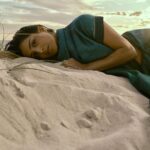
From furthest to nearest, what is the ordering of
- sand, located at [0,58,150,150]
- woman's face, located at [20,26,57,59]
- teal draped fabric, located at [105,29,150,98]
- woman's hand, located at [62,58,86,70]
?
woman's face, located at [20,26,57,59] < woman's hand, located at [62,58,86,70] < teal draped fabric, located at [105,29,150,98] < sand, located at [0,58,150,150]

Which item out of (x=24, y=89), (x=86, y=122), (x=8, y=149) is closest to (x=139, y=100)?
(x=86, y=122)

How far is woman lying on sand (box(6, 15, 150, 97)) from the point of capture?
2314 mm

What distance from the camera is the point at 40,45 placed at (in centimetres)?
239

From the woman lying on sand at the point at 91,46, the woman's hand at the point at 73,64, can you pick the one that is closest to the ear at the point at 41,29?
the woman lying on sand at the point at 91,46

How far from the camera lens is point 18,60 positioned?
2.31 m

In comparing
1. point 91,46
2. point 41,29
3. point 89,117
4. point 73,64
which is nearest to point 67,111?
point 89,117

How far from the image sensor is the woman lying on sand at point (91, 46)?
2.31 meters

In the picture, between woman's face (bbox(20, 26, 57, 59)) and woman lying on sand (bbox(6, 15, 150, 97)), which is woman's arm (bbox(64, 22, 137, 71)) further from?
woman's face (bbox(20, 26, 57, 59))

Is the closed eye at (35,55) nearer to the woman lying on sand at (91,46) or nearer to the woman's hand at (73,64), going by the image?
the woman lying on sand at (91,46)

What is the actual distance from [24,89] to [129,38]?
1.06 meters

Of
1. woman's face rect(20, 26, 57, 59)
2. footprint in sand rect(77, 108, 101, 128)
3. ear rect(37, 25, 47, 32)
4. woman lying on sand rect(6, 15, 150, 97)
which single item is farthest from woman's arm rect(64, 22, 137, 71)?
footprint in sand rect(77, 108, 101, 128)

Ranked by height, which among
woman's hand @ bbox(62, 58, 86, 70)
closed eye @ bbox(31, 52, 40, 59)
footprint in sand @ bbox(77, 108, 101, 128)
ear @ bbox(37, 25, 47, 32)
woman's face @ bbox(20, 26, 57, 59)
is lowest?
footprint in sand @ bbox(77, 108, 101, 128)

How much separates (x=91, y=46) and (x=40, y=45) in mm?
319

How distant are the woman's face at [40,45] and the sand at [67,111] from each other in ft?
1.25
